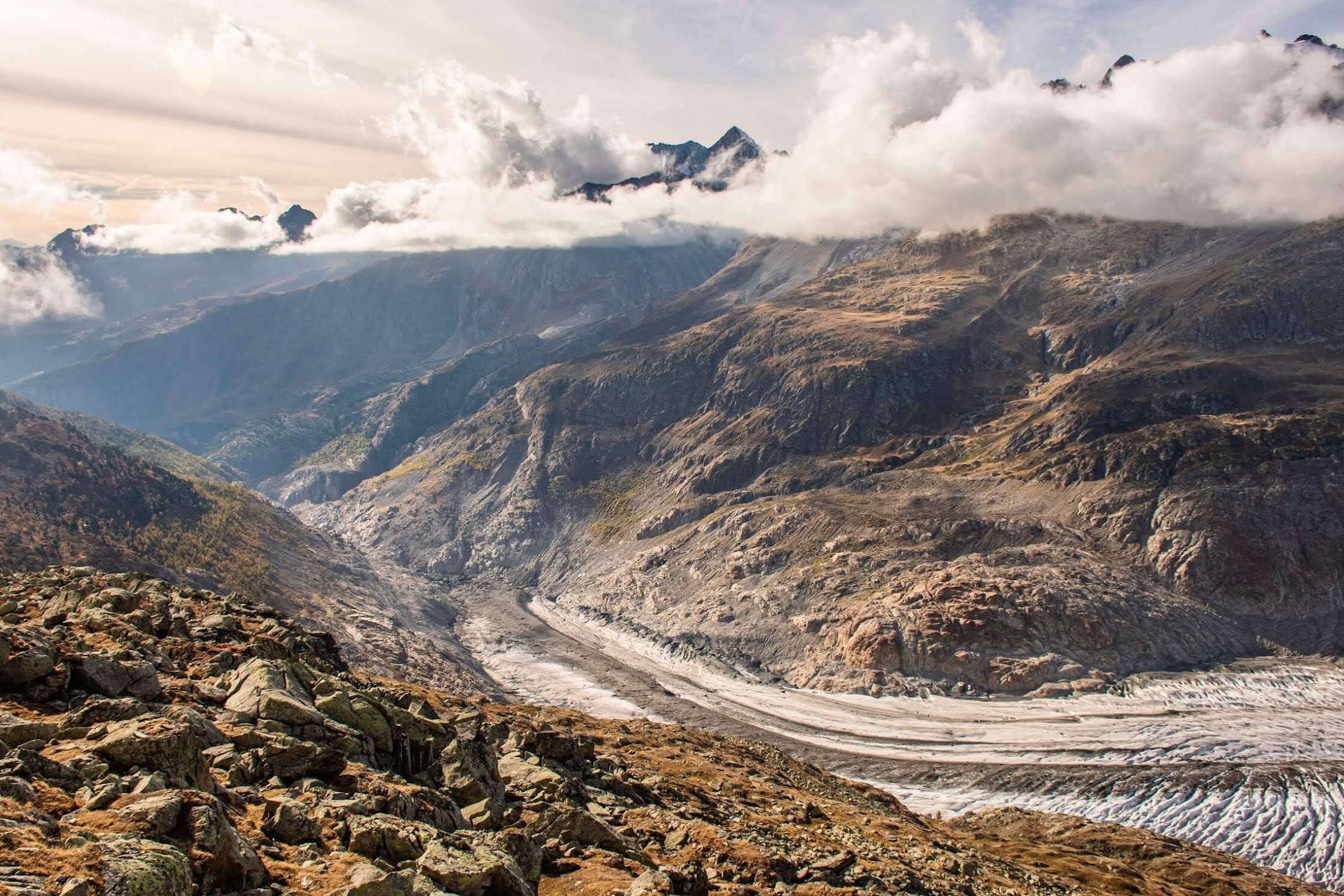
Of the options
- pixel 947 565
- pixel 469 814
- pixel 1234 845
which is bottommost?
pixel 1234 845

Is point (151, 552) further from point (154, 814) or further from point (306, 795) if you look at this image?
point (154, 814)

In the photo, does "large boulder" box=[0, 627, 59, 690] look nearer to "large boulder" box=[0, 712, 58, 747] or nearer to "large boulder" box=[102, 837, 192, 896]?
"large boulder" box=[0, 712, 58, 747]

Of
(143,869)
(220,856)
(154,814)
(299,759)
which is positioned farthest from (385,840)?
(143,869)

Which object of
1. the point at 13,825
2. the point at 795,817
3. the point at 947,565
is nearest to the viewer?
the point at 13,825

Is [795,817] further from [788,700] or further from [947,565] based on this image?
[947,565]

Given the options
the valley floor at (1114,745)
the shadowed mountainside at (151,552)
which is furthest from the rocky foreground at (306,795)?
the shadowed mountainside at (151,552)

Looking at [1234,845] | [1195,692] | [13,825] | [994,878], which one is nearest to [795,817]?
[994,878]
